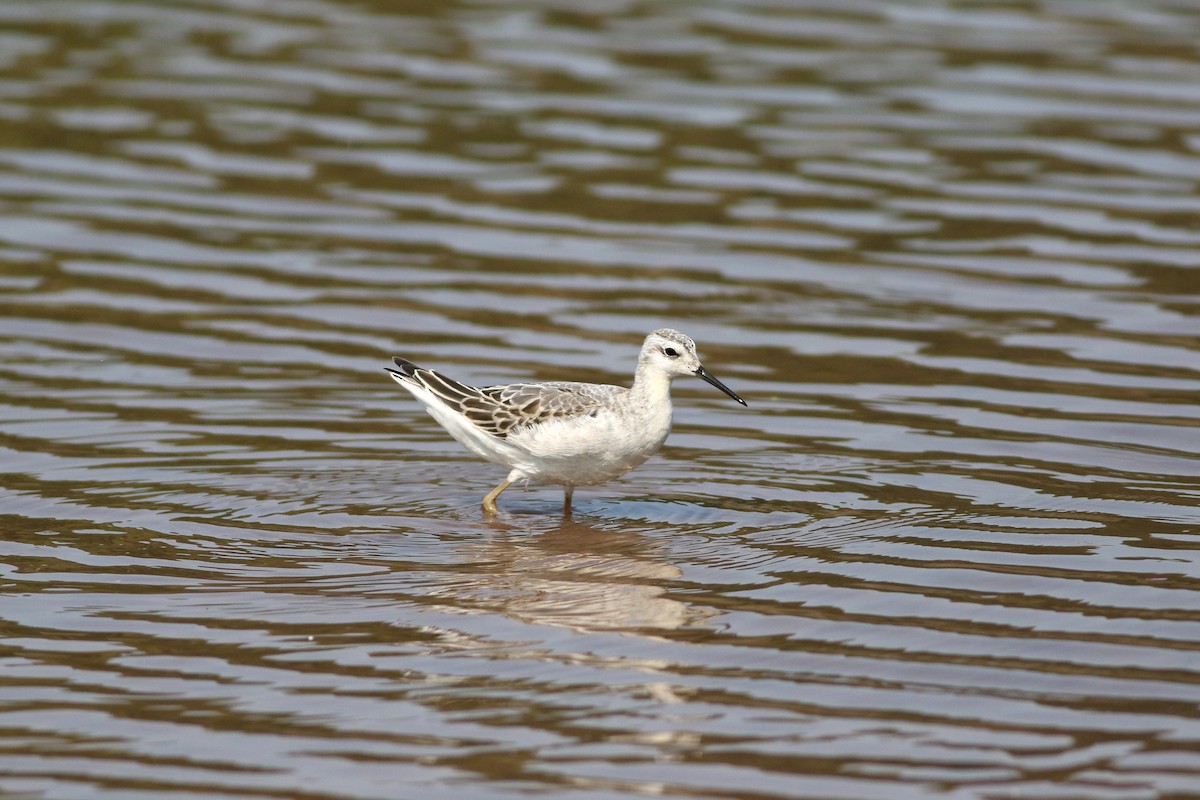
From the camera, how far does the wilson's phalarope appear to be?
11.4m

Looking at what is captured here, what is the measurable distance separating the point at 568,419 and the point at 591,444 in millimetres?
239

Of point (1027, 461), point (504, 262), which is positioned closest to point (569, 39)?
point (504, 262)

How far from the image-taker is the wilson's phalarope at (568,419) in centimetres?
1138

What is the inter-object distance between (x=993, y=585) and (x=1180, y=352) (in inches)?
202

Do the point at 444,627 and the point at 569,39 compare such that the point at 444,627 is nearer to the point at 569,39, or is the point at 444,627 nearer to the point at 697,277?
the point at 697,277

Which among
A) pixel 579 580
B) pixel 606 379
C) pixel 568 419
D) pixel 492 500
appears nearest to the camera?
pixel 579 580

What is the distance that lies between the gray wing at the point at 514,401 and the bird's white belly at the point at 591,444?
113mm

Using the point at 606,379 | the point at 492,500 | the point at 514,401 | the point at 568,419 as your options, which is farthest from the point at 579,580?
the point at 606,379

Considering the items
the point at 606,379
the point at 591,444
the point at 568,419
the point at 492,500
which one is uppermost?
the point at 568,419

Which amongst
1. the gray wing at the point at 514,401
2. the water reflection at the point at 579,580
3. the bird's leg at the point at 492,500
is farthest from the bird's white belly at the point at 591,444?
the water reflection at the point at 579,580

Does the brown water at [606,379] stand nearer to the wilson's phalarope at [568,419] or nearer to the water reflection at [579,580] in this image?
the water reflection at [579,580]

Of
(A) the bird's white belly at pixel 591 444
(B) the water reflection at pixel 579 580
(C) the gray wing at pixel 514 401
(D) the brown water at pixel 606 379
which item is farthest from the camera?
(C) the gray wing at pixel 514 401

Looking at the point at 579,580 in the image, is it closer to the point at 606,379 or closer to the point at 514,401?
the point at 514,401

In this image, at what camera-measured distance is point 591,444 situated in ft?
37.1
